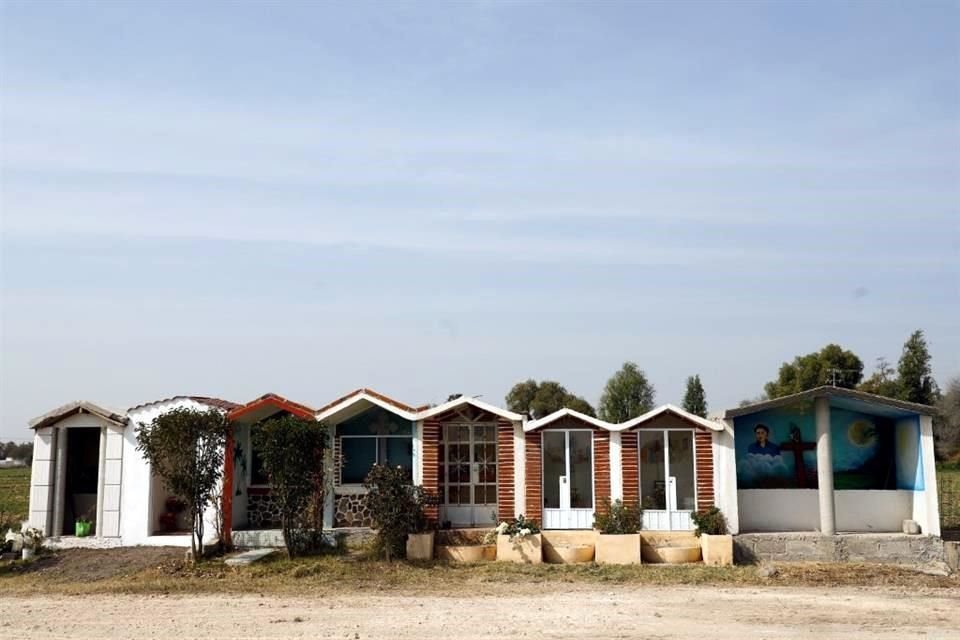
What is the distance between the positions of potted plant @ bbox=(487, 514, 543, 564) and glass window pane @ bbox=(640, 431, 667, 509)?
100 inches

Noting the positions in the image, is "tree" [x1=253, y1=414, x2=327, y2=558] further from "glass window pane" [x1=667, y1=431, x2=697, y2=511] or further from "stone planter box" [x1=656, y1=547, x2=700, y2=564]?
"glass window pane" [x1=667, y1=431, x2=697, y2=511]

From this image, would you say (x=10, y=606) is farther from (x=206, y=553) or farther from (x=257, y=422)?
(x=257, y=422)

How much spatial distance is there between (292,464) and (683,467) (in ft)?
27.0

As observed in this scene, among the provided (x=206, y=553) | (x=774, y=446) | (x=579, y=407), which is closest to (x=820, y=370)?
(x=579, y=407)

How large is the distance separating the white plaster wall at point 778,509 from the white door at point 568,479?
3392mm

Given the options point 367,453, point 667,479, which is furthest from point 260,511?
point 667,479

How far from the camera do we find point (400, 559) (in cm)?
1795

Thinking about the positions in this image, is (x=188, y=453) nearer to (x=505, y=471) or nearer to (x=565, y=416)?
(x=505, y=471)

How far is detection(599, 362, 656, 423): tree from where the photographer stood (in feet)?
187

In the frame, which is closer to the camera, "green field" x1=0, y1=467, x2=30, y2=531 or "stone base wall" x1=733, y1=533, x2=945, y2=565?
"stone base wall" x1=733, y1=533, x2=945, y2=565

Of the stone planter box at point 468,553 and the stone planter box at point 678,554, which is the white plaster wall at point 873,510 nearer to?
the stone planter box at point 678,554

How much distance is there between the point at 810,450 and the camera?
2003 cm

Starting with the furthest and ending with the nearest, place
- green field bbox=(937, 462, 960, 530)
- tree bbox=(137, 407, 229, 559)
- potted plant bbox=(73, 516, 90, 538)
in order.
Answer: green field bbox=(937, 462, 960, 530) → potted plant bbox=(73, 516, 90, 538) → tree bbox=(137, 407, 229, 559)

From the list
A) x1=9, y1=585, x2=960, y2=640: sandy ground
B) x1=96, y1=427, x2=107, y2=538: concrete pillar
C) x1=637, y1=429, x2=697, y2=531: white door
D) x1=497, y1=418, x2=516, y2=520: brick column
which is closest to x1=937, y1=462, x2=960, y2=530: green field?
x1=637, y1=429, x2=697, y2=531: white door
